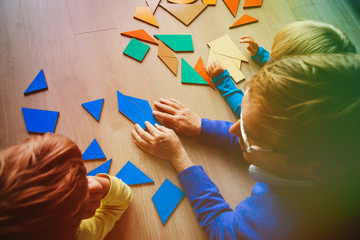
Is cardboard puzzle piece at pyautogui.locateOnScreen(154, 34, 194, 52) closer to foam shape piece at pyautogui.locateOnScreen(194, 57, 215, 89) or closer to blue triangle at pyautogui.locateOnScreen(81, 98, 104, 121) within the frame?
foam shape piece at pyautogui.locateOnScreen(194, 57, 215, 89)

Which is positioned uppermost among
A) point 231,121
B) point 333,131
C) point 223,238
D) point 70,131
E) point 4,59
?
point 4,59

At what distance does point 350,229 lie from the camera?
0.52 metres

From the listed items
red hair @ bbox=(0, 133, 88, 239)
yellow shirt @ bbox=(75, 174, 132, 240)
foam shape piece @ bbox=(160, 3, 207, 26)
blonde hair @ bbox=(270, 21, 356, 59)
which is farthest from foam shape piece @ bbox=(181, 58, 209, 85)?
red hair @ bbox=(0, 133, 88, 239)

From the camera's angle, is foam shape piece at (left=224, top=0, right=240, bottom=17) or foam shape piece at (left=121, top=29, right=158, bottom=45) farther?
foam shape piece at (left=224, top=0, right=240, bottom=17)

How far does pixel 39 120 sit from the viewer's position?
945 mm

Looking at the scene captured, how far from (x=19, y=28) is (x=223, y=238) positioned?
4.29 feet

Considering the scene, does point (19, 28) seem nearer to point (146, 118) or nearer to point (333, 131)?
point (146, 118)

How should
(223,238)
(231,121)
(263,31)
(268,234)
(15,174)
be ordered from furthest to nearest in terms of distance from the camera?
1. (263,31)
2. (231,121)
3. (223,238)
4. (268,234)
5. (15,174)

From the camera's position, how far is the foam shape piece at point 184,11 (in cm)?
125

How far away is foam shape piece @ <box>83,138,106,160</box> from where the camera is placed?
0.92 metres

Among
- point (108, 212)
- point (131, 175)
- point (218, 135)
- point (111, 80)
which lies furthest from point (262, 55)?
point (108, 212)

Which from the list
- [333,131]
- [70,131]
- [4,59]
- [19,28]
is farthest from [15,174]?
[19,28]

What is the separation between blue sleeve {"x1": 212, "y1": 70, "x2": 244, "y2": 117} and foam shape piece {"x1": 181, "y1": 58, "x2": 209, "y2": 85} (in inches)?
2.6

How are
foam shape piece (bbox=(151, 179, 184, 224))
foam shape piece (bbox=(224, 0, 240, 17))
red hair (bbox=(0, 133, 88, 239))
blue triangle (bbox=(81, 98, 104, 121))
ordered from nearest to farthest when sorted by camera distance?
1. red hair (bbox=(0, 133, 88, 239))
2. foam shape piece (bbox=(151, 179, 184, 224))
3. blue triangle (bbox=(81, 98, 104, 121))
4. foam shape piece (bbox=(224, 0, 240, 17))
